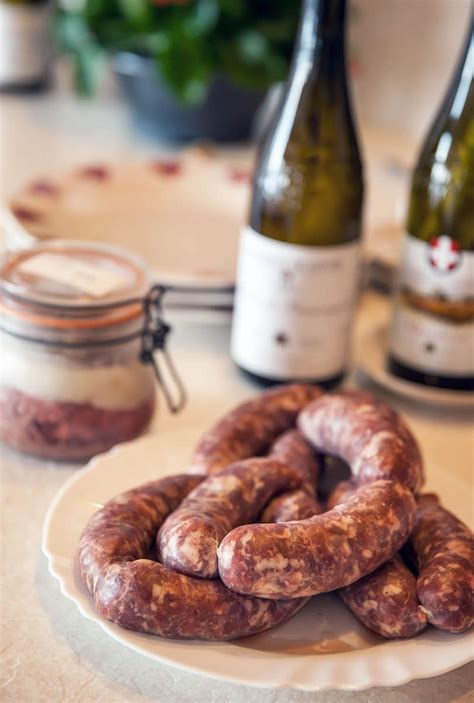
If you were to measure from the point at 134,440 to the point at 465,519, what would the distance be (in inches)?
11.8

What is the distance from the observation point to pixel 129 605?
0.61 m

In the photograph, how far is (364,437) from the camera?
762 mm

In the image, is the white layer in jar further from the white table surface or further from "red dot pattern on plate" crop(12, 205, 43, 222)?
"red dot pattern on plate" crop(12, 205, 43, 222)

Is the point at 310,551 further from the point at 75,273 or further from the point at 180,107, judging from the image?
the point at 180,107

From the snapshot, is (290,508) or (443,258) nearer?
(290,508)

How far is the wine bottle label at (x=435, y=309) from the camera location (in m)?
0.95

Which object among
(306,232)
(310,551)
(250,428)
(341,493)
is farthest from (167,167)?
(310,551)

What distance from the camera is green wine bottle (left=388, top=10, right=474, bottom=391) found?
0.96 m

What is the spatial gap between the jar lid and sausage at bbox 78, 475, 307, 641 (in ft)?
0.74

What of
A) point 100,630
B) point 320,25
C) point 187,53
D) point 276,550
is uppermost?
point 320,25

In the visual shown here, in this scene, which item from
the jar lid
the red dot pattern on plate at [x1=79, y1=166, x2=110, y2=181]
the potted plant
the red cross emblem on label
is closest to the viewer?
the jar lid

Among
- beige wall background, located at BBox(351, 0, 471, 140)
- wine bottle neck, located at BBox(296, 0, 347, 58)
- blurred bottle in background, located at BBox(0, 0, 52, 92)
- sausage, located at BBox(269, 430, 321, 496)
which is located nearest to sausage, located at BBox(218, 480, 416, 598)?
sausage, located at BBox(269, 430, 321, 496)

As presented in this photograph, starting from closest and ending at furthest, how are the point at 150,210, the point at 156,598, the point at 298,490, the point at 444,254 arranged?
the point at 156,598 → the point at 298,490 → the point at 444,254 → the point at 150,210

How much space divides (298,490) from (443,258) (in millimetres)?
329
